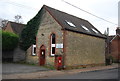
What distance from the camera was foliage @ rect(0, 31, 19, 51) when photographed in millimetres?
24073

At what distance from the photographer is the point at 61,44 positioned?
65.4 ft

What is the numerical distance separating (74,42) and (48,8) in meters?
5.90

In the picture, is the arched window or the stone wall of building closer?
the arched window

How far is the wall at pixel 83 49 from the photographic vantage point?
20.3 metres

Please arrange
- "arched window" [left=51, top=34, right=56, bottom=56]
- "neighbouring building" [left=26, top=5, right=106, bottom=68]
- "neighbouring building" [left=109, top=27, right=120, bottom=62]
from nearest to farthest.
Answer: "neighbouring building" [left=26, top=5, right=106, bottom=68] → "arched window" [left=51, top=34, right=56, bottom=56] → "neighbouring building" [left=109, top=27, right=120, bottom=62]

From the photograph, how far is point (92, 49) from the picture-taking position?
24625 millimetres

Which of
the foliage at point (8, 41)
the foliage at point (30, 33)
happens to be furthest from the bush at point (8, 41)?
the foliage at point (30, 33)

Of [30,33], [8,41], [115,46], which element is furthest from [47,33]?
[115,46]

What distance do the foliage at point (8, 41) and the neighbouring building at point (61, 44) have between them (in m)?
2.63

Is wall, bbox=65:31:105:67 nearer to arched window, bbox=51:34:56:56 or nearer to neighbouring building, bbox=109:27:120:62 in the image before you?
arched window, bbox=51:34:56:56

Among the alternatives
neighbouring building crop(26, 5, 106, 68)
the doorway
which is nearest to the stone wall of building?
neighbouring building crop(26, 5, 106, 68)

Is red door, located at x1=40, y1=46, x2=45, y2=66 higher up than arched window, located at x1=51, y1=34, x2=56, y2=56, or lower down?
lower down

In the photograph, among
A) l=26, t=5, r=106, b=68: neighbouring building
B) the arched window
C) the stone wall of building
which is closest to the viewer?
l=26, t=5, r=106, b=68: neighbouring building

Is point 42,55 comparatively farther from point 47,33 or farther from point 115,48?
point 115,48
